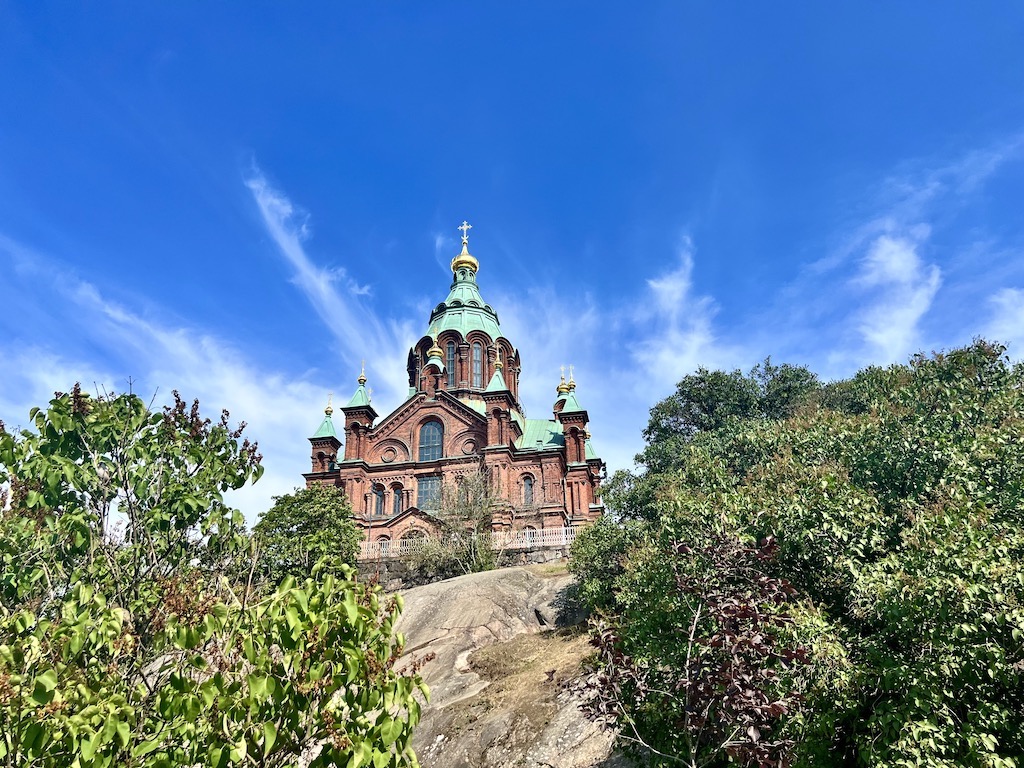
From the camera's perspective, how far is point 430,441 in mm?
43750

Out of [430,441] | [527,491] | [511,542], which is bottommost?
[511,542]

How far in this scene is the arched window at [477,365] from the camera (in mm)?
49250

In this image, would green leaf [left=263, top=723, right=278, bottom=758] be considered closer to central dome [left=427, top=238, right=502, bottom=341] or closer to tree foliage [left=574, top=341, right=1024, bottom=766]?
tree foliage [left=574, top=341, right=1024, bottom=766]

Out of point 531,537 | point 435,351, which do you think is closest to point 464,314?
point 435,351

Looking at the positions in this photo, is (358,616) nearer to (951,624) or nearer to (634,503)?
(951,624)

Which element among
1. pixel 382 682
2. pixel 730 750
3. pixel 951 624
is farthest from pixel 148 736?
pixel 951 624

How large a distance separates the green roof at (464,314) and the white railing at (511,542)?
1768 centimetres

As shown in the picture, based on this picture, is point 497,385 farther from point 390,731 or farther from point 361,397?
point 390,731

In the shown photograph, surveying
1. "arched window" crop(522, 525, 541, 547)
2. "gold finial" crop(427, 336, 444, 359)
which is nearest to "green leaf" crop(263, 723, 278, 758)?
"arched window" crop(522, 525, 541, 547)

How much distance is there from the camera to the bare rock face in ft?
46.1

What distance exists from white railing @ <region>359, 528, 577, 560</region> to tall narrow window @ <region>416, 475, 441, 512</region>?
352 centimetres

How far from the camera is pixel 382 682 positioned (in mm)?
4445

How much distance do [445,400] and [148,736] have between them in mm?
40034

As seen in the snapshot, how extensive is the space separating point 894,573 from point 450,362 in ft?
137
